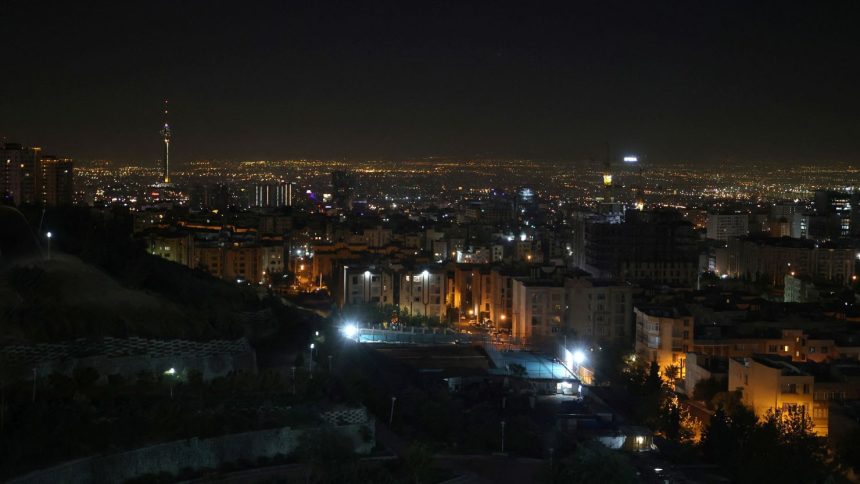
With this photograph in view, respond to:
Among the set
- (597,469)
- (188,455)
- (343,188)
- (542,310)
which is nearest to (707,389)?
(542,310)

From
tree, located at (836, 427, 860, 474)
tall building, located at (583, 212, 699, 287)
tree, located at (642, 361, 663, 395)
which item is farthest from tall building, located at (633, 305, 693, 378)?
tall building, located at (583, 212, 699, 287)

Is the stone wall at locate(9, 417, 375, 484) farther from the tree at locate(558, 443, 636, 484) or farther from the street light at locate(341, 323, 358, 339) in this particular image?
the street light at locate(341, 323, 358, 339)

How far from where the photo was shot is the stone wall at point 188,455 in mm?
5137

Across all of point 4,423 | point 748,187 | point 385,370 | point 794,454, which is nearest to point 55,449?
point 4,423

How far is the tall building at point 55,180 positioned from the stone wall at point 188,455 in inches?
745

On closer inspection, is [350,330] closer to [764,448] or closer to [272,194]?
[764,448]

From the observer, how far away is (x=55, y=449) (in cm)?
518

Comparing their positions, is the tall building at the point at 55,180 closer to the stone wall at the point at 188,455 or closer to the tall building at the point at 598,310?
the tall building at the point at 598,310

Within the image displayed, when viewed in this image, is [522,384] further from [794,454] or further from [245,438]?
[245,438]

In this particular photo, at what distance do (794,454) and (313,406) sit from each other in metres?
3.20

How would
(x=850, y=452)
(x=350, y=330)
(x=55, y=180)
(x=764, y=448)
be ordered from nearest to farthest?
(x=764, y=448) < (x=850, y=452) < (x=350, y=330) < (x=55, y=180)

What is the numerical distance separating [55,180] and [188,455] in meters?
20.1

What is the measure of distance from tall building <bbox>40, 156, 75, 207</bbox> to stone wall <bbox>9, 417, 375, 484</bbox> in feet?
62.1

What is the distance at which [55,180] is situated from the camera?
79.5ft
